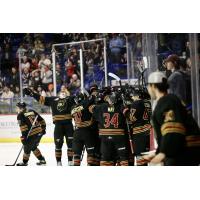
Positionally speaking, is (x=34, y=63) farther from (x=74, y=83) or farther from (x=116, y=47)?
(x=116, y=47)

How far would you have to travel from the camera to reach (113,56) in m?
5.32

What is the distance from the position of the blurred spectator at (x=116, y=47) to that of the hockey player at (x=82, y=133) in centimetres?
47

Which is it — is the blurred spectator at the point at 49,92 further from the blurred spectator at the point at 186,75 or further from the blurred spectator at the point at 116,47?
the blurred spectator at the point at 186,75

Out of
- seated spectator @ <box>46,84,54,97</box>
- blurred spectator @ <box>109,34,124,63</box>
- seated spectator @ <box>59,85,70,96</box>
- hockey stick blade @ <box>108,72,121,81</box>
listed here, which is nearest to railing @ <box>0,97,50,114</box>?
seated spectator @ <box>46,84,54,97</box>

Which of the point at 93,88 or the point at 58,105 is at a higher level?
the point at 93,88

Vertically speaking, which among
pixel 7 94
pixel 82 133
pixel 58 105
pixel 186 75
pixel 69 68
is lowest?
pixel 82 133

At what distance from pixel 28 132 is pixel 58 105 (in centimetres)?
38

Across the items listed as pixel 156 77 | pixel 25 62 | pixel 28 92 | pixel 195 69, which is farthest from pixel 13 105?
pixel 195 69

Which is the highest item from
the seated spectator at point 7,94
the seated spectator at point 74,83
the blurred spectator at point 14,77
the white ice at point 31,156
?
the blurred spectator at point 14,77

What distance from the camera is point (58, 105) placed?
5.45m

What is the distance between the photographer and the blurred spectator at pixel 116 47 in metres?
5.30

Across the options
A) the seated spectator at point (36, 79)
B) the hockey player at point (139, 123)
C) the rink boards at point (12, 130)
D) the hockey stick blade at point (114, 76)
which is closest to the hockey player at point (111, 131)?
the hockey player at point (139, 123)

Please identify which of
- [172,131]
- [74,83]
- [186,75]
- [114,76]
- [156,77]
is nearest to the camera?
[172,131]
